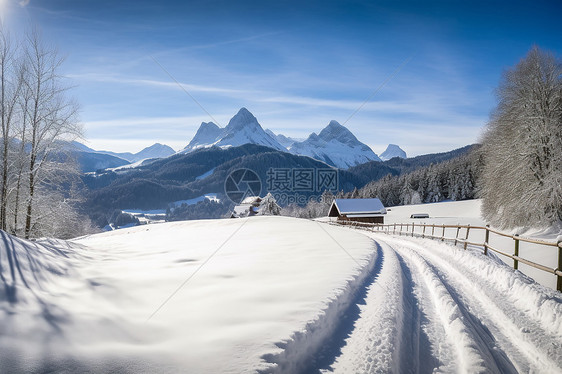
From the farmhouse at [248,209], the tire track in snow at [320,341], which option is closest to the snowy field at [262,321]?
the tire track in snow at [320,341]

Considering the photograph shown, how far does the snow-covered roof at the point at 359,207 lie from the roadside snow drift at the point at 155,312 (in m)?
50.3

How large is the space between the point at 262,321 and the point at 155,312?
5.84 feet

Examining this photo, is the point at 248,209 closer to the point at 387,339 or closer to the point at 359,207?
the point at 359,207

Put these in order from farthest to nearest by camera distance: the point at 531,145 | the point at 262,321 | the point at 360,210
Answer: the point at 360,210 → the point at 531,145 → the point at 262,321

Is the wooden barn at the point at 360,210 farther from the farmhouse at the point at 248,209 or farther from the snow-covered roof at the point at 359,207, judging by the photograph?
the farmhouse at the point at 248,209

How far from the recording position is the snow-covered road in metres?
3.60

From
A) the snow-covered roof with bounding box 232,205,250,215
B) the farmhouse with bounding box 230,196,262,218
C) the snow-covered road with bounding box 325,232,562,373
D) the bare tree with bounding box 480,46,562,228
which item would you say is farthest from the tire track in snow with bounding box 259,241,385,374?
the snow-covered roof with bounding box 232,205,250,215

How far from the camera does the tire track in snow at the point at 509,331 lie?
3711 mm

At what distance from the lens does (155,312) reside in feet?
14.8

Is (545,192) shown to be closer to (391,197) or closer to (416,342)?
(416,342)

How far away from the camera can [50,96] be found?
587 inches

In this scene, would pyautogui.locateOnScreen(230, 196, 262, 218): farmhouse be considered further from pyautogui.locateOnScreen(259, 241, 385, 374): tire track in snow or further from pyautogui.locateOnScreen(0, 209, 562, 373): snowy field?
pyautogui.locateOnScreen(259, 241, 385, 374): tire track in snow

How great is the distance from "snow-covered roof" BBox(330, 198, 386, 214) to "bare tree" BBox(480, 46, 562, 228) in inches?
1256

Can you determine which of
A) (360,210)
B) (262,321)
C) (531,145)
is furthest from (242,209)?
(262,321)
